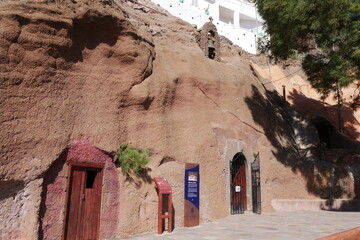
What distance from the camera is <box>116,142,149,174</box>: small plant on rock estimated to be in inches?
345

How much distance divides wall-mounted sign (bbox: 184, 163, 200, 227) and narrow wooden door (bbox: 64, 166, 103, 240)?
281 centimetres

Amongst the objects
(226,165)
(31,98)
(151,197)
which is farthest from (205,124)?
(31,98)

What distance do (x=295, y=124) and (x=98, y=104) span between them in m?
12.4

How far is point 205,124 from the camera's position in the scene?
11555mm

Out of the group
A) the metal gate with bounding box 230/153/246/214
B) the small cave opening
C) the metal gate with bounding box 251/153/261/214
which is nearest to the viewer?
the metal gate with bounding box 230/153/246/214

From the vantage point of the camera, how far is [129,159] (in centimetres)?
881

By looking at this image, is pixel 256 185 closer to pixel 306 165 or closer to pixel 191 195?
pixel 306 165

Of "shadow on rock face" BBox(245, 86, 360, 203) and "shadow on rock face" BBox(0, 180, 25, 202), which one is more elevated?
"shadow on rock face" BBox(245, 86, 360, 203)

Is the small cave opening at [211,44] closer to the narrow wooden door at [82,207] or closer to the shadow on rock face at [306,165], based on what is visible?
the shadow on rock face at [306,165]

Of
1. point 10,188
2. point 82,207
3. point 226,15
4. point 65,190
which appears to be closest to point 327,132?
point 82,207

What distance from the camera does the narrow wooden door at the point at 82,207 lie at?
25.2ft

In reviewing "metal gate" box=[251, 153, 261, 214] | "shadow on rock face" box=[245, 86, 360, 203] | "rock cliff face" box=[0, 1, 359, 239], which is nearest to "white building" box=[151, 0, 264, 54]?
"shadow on rock face" box=[245, 86, 360, 203]

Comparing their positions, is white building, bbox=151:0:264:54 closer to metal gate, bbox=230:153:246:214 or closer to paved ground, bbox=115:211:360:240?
metal gate, bbox=230:153:246:214

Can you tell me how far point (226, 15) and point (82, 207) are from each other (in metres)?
40.7
